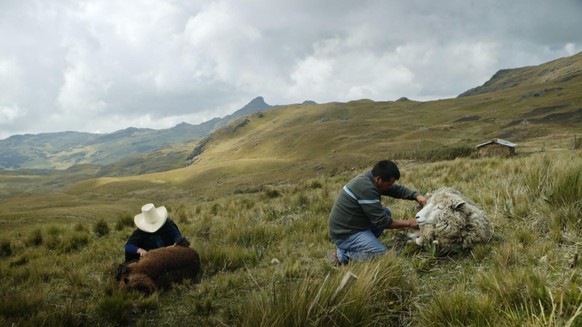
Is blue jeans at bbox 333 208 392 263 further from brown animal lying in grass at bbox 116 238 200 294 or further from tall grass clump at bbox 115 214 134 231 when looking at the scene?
tall grass clump at bbox 115 214 134 231

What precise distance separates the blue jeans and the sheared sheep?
635mm

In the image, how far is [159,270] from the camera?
5.25 m

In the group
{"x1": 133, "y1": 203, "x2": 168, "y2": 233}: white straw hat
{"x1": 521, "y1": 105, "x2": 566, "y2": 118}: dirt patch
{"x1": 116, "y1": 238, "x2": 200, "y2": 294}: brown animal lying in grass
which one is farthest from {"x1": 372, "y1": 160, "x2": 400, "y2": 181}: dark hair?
{"x1": 521, "y1": 105, "x2": 566, "y2": 118}: dirt patch

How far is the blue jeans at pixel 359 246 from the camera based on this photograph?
5.25 meters

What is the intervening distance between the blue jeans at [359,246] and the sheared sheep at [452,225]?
635mm

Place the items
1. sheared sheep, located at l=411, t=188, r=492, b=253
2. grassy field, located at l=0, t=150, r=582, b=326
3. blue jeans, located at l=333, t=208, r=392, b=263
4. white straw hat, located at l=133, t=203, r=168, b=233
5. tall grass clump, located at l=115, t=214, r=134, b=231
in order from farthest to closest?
tall grass clump, located at l=115, t=214, r=134, b=231, white straw hat, located at l=133, t=203, r=168, b=233, blue jeans, located at l=333, t=208, r=392, b=263, sheared sheep, located at l=411, t=188, r=492, b=253, grassy field, located at l=0, t=150, r=582, b=326

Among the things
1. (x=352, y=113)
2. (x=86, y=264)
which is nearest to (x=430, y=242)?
(x=86, y=264)

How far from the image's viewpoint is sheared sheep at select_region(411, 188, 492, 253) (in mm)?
4902

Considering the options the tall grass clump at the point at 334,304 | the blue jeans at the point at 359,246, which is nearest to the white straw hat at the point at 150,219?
the blue jeans at the point at 359,246

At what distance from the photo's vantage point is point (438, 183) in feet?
35.5

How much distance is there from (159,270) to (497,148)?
2095 cm

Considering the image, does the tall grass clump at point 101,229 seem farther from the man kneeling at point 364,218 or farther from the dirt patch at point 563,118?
the dirt patch at point 563,118

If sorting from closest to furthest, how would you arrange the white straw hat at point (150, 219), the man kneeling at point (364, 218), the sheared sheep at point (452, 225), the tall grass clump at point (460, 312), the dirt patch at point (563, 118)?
the tall grass clump at point (460, 312) → the sheared sheep at point (452, 225) → the man kneeling at point (364, 218) → the white straw hat at point (150, 219) → the dirt patch at point (563, 118)

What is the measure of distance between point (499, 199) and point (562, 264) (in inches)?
123
